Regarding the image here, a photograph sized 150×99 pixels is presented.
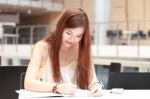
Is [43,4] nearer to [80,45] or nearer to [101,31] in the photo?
[101,31]

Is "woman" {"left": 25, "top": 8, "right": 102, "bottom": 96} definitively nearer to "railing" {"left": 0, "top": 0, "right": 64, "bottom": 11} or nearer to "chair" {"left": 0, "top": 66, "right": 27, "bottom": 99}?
"chair" {"left": 0, "top": 66, "right": 27, "bottom": 99}

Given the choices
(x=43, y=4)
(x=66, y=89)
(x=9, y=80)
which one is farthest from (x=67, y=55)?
(x=43, y=4)

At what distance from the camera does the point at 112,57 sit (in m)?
4.14

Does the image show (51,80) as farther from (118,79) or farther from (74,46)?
(118,79)

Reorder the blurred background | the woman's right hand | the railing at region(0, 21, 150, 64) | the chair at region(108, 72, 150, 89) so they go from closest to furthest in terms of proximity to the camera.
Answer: the woman's right hand, the chair at region(108, 72, 150, 89), the blurred background, the railing at region(0, 21, 150, 64)

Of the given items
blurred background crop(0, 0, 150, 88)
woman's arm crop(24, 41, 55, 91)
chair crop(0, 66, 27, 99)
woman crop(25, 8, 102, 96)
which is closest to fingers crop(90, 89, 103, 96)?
woman crop(25, 8, 102, 96)

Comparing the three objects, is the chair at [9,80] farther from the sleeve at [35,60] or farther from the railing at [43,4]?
the railing at [43,4]

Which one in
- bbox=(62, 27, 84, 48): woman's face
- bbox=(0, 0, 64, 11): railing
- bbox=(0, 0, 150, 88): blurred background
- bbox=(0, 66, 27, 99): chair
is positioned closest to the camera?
bbox=(62, 27, 84, 48): woman's face

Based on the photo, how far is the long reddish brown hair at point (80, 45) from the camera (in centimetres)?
108

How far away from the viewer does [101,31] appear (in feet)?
25.5

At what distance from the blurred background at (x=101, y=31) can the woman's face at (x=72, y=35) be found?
92cm

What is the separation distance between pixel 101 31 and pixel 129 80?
21.5 feet

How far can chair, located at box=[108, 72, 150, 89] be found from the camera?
1240 millimetres

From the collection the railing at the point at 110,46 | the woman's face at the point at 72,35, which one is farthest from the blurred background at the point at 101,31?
the woman's face at the point at 72,35
